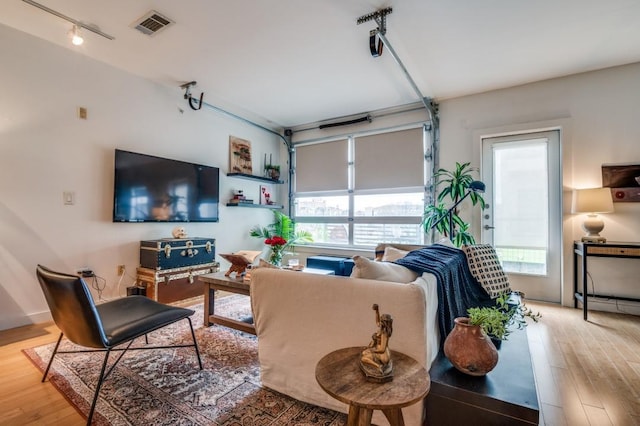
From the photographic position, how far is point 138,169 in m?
3.36

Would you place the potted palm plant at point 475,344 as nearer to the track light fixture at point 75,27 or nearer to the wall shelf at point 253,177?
the track light fixture at point 75,27

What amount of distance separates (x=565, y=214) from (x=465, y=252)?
2095 millimetres

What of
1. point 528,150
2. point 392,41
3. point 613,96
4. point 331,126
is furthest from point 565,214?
point 331,126

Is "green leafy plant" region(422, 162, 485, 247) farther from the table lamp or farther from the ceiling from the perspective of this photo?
the ceiling

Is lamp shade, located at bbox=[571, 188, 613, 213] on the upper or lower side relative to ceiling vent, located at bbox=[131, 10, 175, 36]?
lower

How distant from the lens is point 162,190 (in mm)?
3596

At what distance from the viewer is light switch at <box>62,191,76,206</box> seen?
9.54ft

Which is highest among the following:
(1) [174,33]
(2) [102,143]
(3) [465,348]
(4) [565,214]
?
(1) [174,33]

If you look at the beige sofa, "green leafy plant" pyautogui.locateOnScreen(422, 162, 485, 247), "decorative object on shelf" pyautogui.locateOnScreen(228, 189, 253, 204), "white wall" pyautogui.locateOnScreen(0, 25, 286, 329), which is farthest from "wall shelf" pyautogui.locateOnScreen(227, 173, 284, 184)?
the beige sofa

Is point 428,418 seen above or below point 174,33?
below

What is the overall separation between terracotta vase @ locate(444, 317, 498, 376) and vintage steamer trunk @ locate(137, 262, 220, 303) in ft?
9.87

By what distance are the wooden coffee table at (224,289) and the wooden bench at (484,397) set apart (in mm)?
1378

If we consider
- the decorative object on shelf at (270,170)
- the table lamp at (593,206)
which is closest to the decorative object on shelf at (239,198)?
the decorative object on shelf at (270,170)

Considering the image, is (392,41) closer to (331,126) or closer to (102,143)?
(331,126)
